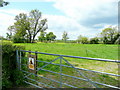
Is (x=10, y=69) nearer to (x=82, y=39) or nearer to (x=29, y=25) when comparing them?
(x=82, y=39)

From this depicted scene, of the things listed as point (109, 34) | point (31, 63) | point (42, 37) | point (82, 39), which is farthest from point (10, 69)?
point (42, 37)

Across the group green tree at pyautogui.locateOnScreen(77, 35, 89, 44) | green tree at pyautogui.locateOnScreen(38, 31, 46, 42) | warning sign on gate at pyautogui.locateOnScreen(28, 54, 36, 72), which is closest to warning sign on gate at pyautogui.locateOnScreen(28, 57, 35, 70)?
warning sign on gate at pyautogui.locateOnScreen(28, 54, 36, 72)

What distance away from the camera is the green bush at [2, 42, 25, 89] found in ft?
7.71

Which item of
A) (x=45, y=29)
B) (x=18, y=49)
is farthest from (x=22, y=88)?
(x=45, y=29)

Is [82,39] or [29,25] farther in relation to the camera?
[29,25]

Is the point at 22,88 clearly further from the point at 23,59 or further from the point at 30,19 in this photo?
the point at 30,19

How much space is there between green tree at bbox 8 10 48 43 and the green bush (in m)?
20.2

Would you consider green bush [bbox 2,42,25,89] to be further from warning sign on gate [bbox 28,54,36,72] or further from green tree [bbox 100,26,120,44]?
green tree [bbox 100,26,120,44]

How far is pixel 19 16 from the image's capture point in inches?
945

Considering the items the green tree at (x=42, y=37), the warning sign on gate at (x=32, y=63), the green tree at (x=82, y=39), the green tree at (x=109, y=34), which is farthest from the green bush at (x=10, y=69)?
the green tree at (x=42, y=37)

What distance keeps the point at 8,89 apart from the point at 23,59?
773mm

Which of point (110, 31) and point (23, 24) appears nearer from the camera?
point (110, 31)

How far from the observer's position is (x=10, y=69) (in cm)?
259

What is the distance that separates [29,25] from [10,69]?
74.0ft
